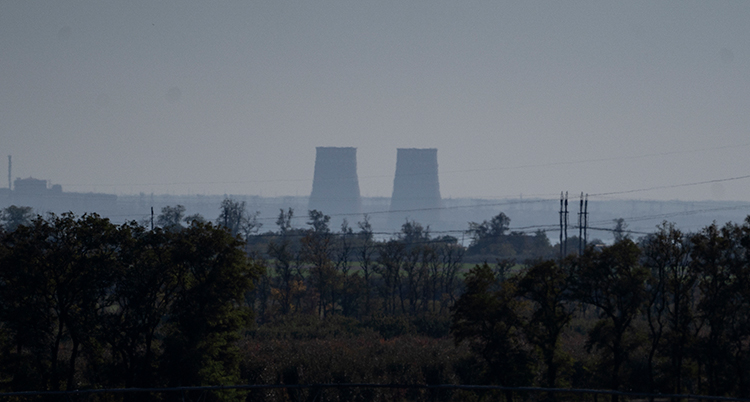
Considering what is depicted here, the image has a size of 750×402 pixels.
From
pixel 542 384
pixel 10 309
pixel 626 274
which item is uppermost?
pixel 626 274

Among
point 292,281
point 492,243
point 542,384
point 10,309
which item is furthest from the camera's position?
point 492,243

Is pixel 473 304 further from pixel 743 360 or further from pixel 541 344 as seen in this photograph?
pixel 743 360

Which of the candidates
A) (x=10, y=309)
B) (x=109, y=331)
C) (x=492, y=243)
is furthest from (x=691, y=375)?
(x=492, y=243)

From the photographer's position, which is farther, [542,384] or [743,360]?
[542,384]

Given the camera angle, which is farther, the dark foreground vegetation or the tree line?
the tree line

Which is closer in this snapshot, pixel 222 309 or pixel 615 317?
pixel 222 309

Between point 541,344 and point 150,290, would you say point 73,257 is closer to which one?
point 150,290

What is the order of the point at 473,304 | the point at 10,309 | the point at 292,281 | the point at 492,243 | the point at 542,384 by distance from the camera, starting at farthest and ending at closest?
1. the point at 492,243
2. the point at 292,281
3. the point at 542,384
4. the point at 473,304
5. the point at 10,309

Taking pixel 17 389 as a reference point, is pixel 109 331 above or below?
above

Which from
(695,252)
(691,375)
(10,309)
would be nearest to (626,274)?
(695,252)

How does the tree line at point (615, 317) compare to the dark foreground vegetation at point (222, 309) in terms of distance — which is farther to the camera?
the tree line at point (615, 317)
